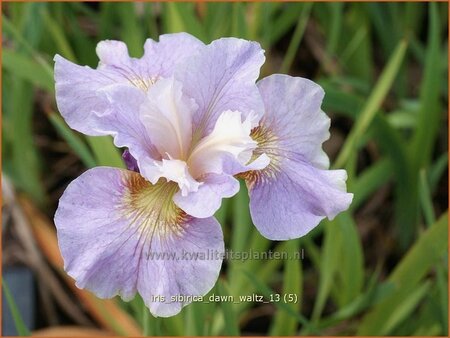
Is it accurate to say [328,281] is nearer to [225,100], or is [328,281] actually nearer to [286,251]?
[286,251]

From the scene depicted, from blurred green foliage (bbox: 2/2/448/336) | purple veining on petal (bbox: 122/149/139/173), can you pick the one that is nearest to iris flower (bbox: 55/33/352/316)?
purple veining on petal (bbox: 122/149/139/173)

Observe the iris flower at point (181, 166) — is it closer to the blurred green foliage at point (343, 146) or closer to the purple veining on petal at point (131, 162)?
the purple veining on petal at point (131, 162)

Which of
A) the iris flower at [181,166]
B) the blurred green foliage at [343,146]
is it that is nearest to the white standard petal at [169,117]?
the iris flower at [181,166]

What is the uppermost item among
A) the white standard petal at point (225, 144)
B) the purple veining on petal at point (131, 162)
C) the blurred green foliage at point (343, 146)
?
the white standard petal at point (225, 144)

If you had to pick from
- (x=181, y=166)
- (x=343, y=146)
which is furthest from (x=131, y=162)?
(x=343, y=146)

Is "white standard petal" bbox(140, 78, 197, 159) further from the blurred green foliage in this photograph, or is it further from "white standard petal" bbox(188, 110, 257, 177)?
the blurred green foliage

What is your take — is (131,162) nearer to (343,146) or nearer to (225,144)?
(225,144)

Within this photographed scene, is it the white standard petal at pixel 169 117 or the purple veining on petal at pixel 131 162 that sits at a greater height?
the white standard petal at pixel 169 117
